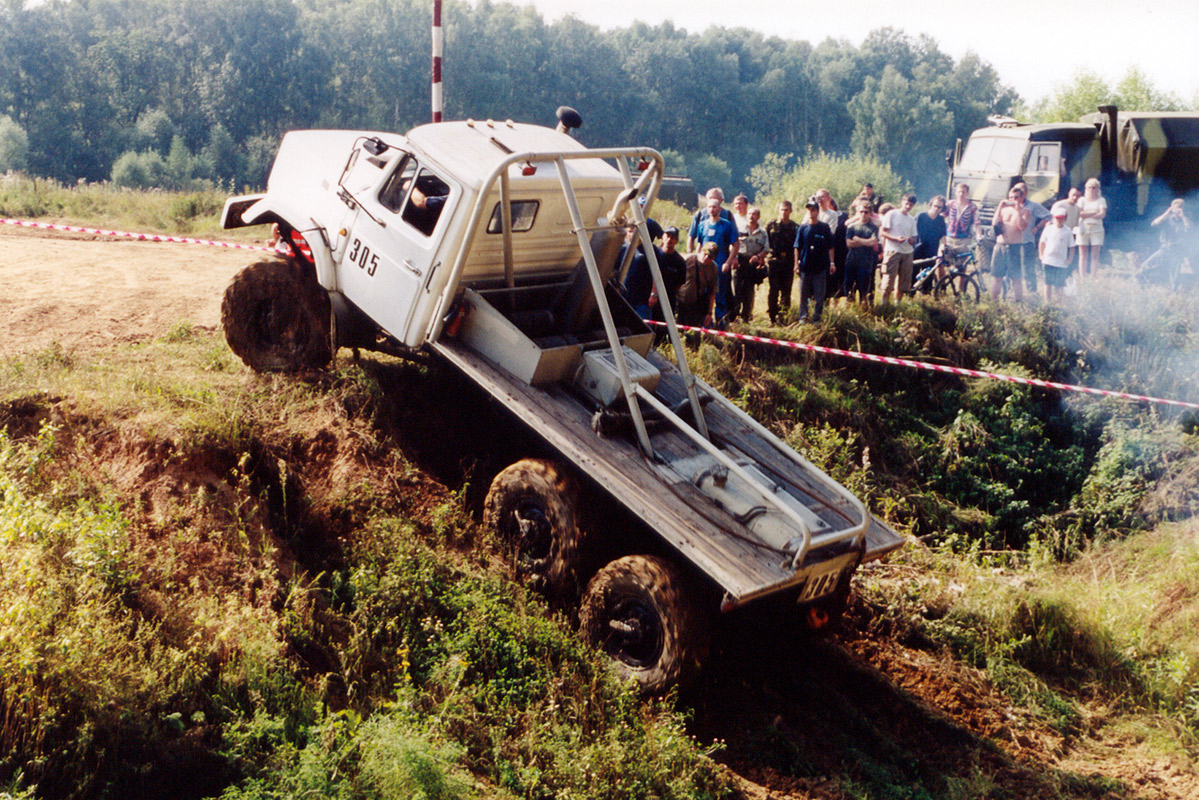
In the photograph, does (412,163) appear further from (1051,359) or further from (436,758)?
(1051,359)

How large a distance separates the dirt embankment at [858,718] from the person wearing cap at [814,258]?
4.27m

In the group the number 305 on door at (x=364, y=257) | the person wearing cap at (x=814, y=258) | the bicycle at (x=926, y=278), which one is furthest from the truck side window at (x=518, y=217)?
the bicycle at (x=926, y=278)

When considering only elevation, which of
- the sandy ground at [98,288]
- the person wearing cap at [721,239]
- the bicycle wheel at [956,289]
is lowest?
the bicycle wheel at [956,289]

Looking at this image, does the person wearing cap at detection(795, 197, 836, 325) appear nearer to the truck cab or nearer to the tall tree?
the truck cab

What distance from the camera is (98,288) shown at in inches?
436

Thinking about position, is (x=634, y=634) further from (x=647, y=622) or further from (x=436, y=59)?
(x=436, y=59)

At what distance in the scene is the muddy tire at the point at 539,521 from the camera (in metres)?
6.92

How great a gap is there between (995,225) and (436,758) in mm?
12823

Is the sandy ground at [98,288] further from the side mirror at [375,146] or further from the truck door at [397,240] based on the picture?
the side mirror at [375,146]

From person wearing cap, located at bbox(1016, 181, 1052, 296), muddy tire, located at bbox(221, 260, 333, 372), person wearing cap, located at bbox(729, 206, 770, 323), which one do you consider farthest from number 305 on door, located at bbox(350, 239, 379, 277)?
person wearing cap, located at bbox(1016, 181, 1052, 296)

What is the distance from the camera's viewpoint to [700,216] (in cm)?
1163

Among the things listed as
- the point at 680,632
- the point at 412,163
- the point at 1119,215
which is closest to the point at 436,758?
the point at 680,632

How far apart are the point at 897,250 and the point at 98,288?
1050 centimetres

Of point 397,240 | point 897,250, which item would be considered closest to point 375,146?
point 397,240
